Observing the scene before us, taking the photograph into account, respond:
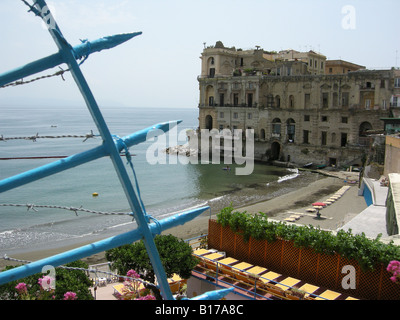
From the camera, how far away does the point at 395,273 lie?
33.8ft

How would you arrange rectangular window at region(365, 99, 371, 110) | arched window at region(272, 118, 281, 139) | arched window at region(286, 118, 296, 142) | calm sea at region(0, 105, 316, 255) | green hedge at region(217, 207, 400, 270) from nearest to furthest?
1. green hedge at region(217, 207, 400, 270)
2. calm sea at region(0, 105, 316, 255)
3. rectangular window at region(365, 99, 371, 110)
4. arched window at region(286, 118, 296, 142)
5. arched window at region(272, 118, 281, 139)

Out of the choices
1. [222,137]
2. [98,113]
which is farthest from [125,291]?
[222,137]

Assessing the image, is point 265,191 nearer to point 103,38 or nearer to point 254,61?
point 254,61

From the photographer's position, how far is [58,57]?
401cm

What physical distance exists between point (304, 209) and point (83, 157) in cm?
3384

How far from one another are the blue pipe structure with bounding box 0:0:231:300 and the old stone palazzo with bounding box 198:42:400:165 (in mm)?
51445

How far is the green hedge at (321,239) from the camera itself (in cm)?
1121

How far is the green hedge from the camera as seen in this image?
11211 millimetres

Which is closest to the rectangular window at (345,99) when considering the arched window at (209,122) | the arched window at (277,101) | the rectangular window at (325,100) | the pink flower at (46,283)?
the rectangular window at (325,100)

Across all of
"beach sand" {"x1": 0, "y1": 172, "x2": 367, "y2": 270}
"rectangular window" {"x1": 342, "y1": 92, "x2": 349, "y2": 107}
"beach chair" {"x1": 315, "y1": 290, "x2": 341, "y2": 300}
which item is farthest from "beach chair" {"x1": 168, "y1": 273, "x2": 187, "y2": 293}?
"rectangular window" {"x1": 342, "y1": 92, "x2": 349, "y2": 107}

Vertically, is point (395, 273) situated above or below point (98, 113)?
below

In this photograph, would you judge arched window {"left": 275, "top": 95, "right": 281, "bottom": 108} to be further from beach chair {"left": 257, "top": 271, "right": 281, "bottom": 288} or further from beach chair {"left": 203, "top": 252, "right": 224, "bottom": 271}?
beach chair {"left": 257, "top": 271, "right": 281, "bottom": 288}

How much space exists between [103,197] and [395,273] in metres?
38.5

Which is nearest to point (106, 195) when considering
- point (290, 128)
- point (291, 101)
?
point (290, 128)
